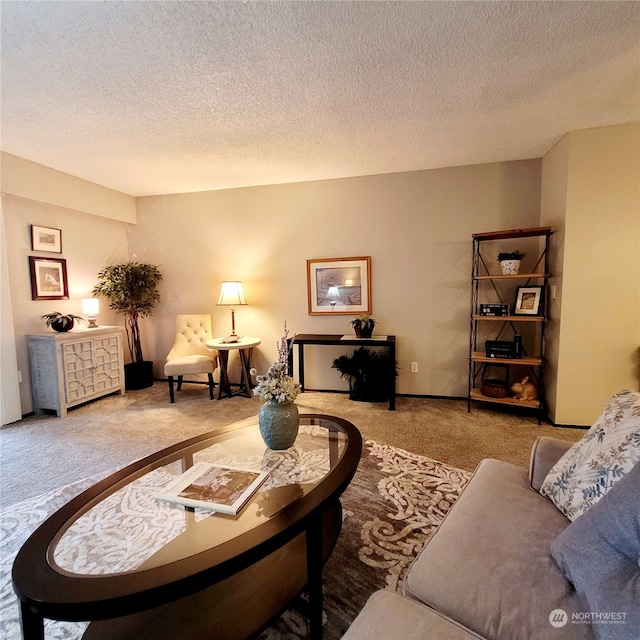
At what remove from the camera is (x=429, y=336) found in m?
3.78

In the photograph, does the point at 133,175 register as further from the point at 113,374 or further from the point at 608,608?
the point at 608,608

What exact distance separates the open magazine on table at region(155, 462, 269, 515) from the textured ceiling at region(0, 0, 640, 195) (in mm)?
2058

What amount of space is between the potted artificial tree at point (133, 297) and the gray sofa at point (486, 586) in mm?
4131

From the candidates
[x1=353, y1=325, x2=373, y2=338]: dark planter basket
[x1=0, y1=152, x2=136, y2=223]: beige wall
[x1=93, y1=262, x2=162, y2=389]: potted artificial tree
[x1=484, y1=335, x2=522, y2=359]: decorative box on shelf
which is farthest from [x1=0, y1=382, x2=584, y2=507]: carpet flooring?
[x1=0, y1=152, x2=136, y2=223]: beige wall

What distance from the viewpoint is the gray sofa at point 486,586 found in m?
0.80

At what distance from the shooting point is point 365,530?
1.72 m

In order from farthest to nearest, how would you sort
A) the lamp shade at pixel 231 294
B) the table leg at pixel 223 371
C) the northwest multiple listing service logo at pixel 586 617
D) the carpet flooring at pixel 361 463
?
the lamp shade at pixel 231 294, the table leg at pixel 223 371, the carpet flooring at pixel 361 463, the northwest multiple listing service logo at pixel 586 617

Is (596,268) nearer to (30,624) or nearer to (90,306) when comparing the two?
(30,624)

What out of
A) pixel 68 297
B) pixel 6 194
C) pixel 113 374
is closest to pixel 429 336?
pixel 113 374

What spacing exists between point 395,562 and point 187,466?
1031mm

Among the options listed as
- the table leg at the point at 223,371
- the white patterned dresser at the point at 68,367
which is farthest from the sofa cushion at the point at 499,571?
the white patterned dresser at the point at 68,367

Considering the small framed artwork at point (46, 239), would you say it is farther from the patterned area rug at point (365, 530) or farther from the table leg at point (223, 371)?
the patterned area rug at point (365, 530)

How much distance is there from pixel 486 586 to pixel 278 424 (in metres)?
1.01

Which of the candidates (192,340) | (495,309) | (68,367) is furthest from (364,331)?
(68,367)
